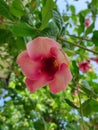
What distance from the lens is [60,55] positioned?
0.72 metres

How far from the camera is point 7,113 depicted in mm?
2338

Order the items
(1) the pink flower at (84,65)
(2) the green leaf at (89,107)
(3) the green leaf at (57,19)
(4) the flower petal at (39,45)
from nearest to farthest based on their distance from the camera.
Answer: (4) the flower petal at (39,45) < (3) the green leaf at (57,19) < (2) the green leaf at (89,107) < (1) the pink flower at (84,65)

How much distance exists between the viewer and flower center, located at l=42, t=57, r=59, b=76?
0.77m

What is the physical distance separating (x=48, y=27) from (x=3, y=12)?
132mm

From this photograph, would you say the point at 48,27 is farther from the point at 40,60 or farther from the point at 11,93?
the point at 11,93

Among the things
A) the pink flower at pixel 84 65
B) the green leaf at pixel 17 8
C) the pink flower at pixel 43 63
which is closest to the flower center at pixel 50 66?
the pink flower at pixel 43 63

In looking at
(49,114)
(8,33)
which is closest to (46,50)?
(8,33)

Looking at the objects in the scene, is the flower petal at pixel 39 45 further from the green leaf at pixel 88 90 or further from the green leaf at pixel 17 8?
the green leaf at pixel 88 90

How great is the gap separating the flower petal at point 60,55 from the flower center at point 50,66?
30 mm

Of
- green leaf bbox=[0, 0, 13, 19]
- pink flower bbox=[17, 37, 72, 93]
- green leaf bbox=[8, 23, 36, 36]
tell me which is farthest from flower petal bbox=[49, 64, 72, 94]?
green leaf bbox=[0, 0, 13, 19]

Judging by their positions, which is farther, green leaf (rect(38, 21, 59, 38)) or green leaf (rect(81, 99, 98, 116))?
green leaf (rect(81, 99, 98, 116))

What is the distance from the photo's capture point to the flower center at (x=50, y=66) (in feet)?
2.51

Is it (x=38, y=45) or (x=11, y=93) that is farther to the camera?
(x=11, y=93)

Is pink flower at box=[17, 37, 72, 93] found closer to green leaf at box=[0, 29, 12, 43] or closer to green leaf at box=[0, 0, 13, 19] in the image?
green leaf at box=[0, 0, 13, 19]
